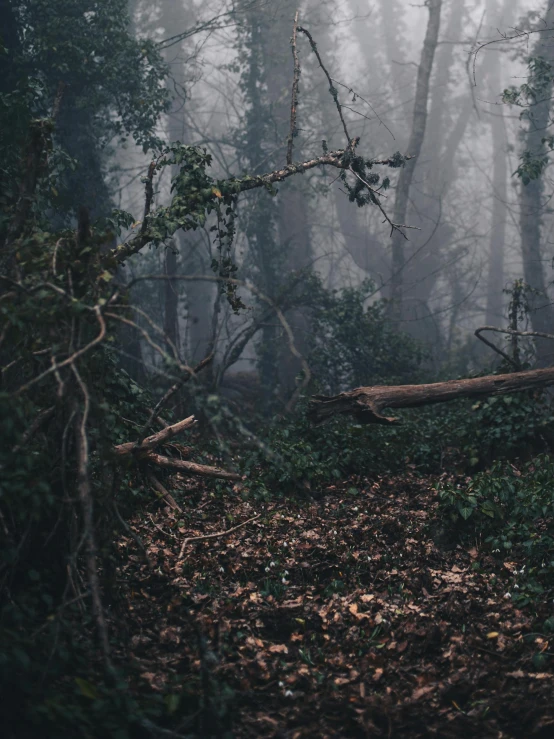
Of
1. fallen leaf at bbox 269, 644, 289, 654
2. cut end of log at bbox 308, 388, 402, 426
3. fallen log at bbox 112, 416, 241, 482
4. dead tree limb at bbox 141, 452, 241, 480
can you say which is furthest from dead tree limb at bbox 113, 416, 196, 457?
fallen leaf at bbox 269, 644, 289, 654

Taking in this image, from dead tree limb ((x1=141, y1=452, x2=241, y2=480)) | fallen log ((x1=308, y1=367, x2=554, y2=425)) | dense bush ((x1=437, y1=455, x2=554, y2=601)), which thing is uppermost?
fallen log ((x1=308, y1=367, x2=554, y2=425))

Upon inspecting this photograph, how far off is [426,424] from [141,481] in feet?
16.3

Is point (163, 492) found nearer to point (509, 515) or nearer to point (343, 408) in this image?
point (343, 408)

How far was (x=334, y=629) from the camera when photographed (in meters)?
5.12

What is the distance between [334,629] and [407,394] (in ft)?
12.6

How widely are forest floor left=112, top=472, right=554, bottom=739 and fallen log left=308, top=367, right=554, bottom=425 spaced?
1.32 meters

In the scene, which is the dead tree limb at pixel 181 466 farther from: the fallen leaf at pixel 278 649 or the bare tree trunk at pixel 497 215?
the bare tree trunk at pixel 497 215

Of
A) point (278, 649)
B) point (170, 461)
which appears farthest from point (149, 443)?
point (278, 649)

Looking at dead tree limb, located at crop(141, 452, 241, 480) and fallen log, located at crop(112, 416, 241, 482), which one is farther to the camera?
dead tree limb, located at crop(141, 452, 241, 480)

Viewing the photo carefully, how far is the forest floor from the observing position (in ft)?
13.7

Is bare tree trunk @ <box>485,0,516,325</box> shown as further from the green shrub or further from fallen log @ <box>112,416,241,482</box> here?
fallen log @ <box>112,416,241,482</box>

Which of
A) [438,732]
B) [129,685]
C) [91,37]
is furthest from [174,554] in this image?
[91,37]

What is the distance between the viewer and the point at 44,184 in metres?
8.24

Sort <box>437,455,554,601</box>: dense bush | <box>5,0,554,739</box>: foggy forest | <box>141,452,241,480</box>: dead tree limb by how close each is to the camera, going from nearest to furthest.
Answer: <box>5,0,554,739</box>: foggy forest
<box>437,455,554,601</box>: dense bush
<box>141,452,241,480</box>: dead tree limb
